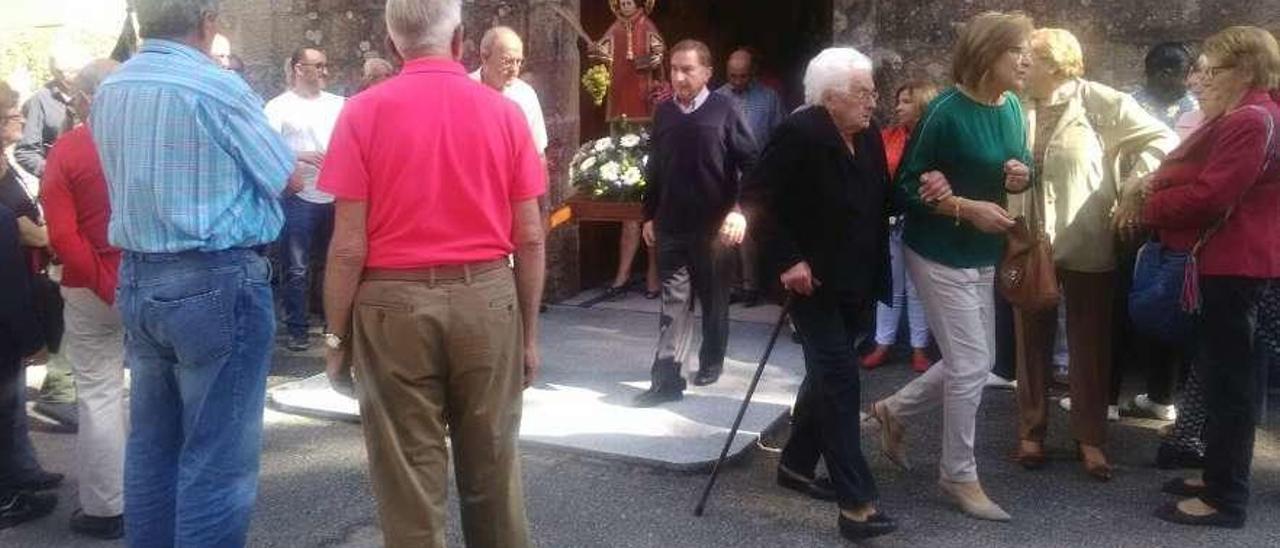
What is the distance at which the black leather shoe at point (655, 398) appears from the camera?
596cm

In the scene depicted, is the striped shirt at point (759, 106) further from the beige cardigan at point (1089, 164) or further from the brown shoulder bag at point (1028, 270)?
the brown shoulder bag at point (1028, 270)

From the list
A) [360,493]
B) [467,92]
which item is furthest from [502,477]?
[360,493]

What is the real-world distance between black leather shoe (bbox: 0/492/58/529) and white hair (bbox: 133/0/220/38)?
2.18 m

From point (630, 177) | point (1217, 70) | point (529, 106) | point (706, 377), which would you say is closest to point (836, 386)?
point (1217, 70)

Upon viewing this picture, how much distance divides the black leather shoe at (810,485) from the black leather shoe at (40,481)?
2913mm

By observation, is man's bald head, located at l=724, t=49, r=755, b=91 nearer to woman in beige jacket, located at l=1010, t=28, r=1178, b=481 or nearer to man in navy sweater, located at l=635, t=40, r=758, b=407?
man in navy sweater, located at l=635, t=40, r=758, b=407

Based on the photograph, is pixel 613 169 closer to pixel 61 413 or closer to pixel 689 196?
pixel 689 196

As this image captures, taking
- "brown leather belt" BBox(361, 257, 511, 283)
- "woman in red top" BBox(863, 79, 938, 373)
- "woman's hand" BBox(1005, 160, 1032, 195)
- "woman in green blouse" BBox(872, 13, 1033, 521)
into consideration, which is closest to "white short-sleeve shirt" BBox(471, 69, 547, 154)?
"woman in red top" BBox(863, 79, 938, 373)

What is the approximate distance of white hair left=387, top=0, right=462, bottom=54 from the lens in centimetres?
319

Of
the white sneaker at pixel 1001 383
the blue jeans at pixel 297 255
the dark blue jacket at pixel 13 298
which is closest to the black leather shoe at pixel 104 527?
the dark blue jacket at pixel 13 298

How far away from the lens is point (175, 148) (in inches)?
129

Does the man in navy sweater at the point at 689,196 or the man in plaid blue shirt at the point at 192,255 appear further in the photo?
the man in navy sweater at the point at 689,196

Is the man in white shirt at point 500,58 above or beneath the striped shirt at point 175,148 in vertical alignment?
above

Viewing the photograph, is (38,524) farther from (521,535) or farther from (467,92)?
(467,92)
